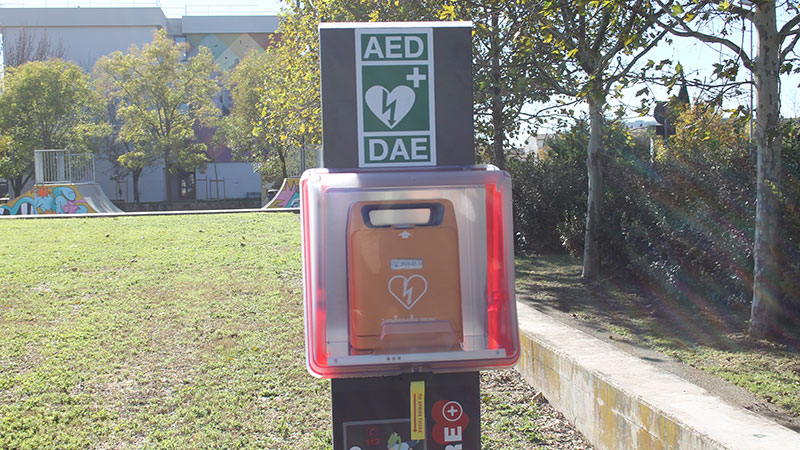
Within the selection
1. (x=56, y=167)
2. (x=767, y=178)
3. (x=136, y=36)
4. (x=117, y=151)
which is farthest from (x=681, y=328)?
(x=136, y=36)

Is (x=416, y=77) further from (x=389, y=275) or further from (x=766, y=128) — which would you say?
(x=766, y=128)

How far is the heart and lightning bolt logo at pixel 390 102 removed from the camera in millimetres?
3277

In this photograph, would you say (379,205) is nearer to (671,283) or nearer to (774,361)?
(774,361)

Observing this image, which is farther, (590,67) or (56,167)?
(56,167)

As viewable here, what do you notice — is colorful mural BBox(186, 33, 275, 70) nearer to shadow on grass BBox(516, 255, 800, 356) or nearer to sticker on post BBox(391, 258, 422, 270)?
shadow on grass BBox(516, 255, 800, 356)

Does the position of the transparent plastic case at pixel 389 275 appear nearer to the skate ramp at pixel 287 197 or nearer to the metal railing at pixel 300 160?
the skate ramp at pixel 287 197

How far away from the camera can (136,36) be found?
5159cm

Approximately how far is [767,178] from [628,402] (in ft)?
10.9

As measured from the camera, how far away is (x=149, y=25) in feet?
169

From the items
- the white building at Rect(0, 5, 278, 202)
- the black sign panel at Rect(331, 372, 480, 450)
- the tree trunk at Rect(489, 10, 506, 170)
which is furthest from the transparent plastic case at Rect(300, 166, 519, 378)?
the white building at Rect(0, 5, 278, 202)

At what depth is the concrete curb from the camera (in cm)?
332

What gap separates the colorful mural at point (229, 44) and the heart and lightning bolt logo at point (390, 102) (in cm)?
5368

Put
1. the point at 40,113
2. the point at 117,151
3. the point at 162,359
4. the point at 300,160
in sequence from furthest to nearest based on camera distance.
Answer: the point at 117,151, the point at 40,113, the point at 300,160, the point at 162,359

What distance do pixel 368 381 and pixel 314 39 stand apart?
1172 cm
